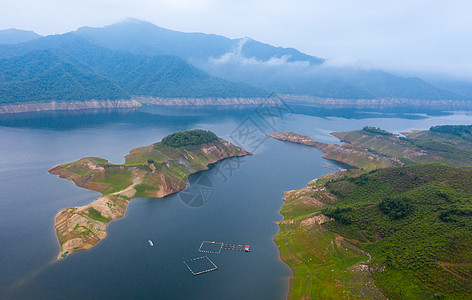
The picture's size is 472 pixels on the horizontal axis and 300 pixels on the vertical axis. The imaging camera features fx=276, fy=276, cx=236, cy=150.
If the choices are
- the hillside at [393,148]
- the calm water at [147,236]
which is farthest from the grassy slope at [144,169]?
the hillside at [393,148]

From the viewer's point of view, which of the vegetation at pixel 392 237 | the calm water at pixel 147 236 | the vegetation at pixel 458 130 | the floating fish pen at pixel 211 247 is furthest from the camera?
the vegetation at pixel 458 130

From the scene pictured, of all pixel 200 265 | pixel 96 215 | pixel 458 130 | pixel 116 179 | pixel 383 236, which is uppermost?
pixel 458 130

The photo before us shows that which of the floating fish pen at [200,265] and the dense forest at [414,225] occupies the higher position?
the dense forest at [414,225]

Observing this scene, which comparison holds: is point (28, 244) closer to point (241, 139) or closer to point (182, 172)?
point (182, 172)

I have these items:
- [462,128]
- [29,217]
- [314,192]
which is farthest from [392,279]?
[462,128]

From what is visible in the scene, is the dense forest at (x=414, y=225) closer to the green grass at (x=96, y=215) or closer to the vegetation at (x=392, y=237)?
the vegetation at (x=392, y=237)

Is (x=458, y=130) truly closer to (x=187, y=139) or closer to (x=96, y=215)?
(x=187, y=139)

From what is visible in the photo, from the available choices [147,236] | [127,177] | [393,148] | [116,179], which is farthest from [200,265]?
[393,148]
